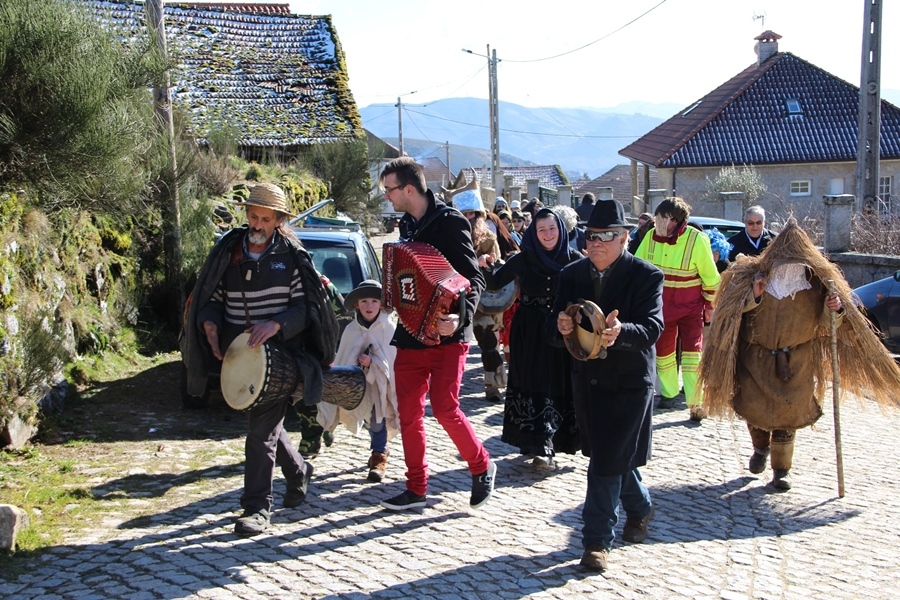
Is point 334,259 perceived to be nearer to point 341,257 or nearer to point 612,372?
point 341,257

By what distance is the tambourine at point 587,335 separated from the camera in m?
4.95

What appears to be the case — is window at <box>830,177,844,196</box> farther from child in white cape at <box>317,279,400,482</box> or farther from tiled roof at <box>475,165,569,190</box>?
tiled roof at <box>475,165,569,190</box>

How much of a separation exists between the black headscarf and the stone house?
26.9 metres

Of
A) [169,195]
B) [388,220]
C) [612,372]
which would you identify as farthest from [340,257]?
[388,220]

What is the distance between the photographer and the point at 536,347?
7.29m

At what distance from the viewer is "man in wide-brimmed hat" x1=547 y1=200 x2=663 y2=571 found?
5.17 meters

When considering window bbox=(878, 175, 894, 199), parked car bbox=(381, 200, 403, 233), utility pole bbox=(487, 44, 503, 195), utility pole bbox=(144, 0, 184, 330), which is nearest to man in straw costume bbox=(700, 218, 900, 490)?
utility pole bbox=(144, 0, 184, 330)

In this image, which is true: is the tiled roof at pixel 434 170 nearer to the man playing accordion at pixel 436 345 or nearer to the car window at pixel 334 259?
the car window at pixel 334 259

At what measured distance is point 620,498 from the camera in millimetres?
5660

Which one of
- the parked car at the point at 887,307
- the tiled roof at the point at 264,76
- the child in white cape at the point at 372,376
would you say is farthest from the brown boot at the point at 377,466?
the tiled roof at the point at 264,76

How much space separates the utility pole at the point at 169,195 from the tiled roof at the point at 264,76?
5.41 metres

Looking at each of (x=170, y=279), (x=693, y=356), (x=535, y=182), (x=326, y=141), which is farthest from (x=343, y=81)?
(x=535, y=182)

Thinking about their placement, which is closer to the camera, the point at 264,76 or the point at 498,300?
the point at 498,300

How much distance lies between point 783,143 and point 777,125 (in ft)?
3.29
